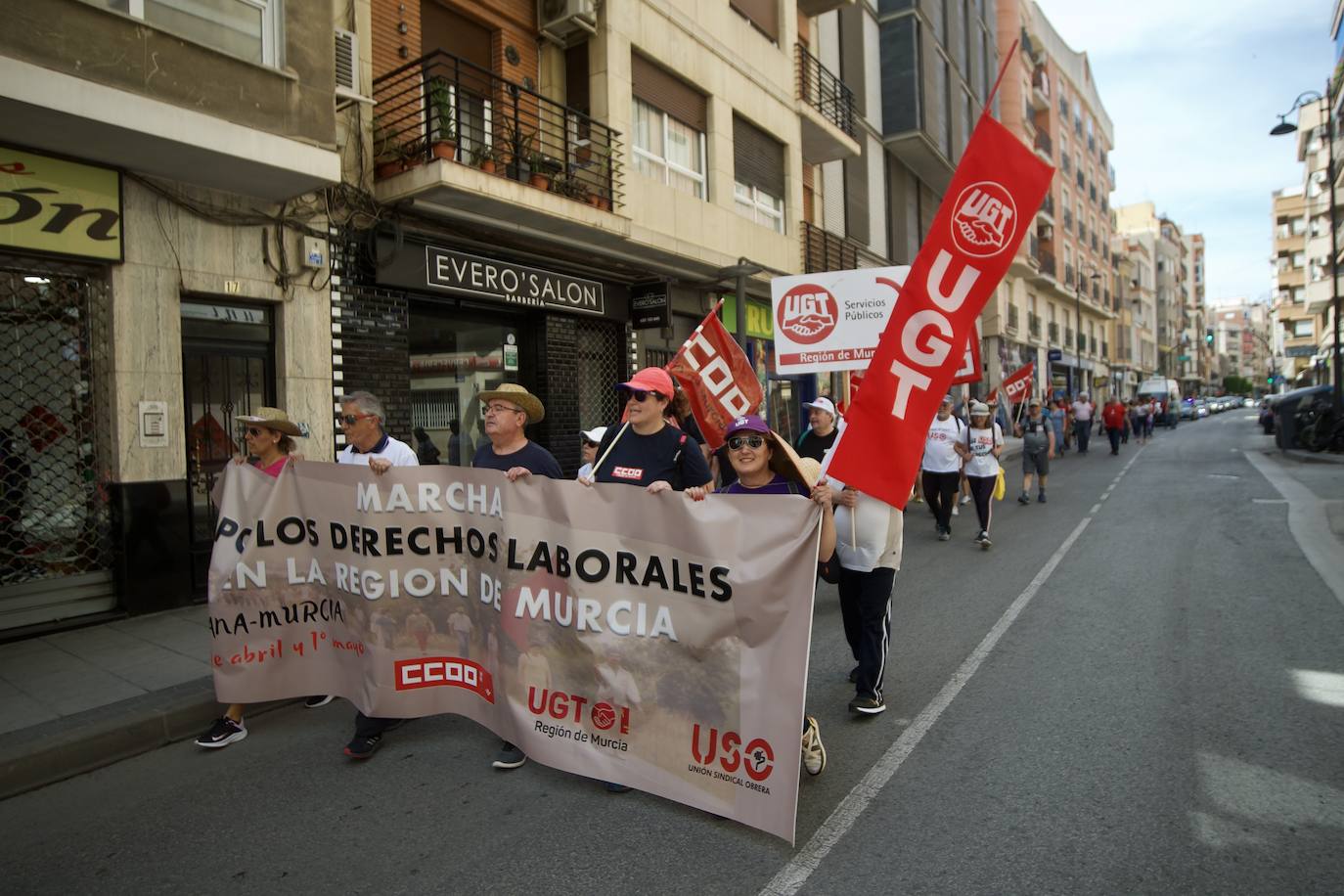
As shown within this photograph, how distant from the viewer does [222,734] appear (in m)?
4.38

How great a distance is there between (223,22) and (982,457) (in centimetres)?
933

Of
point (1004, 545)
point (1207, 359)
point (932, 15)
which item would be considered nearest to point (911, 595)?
point (1004, 545)

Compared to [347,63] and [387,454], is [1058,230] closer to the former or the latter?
[347,63]

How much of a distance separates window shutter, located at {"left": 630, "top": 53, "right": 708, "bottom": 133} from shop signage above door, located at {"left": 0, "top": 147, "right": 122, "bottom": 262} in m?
7.96

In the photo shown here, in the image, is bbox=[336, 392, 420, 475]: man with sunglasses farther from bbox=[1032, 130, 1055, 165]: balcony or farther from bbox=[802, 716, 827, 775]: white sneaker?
bbox=[1032, 130, 1055, 165]: balcony

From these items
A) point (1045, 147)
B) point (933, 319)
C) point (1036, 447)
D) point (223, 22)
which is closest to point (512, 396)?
point (933, 319)

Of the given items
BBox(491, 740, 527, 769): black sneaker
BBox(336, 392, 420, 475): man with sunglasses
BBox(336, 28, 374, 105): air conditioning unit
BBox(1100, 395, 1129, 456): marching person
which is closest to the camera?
BBox(491, 740, 527, 769): black sneaker

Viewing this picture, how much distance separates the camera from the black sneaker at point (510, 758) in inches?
150

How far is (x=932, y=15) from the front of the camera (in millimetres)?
24594

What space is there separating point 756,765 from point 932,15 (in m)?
27.3

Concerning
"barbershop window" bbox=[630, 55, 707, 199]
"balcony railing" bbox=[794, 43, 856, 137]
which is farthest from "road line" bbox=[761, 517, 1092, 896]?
"balcony railing" bbox=[794, 43, 856, 137]

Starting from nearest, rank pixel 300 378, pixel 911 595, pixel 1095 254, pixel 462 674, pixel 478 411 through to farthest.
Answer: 1. pixel 462 674
2. pixel 911 595
3. pixel 300 378
4. pixel 478 411
5. pixel 1095 254

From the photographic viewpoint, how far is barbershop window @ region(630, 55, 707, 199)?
1268 centimetres

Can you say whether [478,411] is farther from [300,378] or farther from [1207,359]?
[1207,359]
